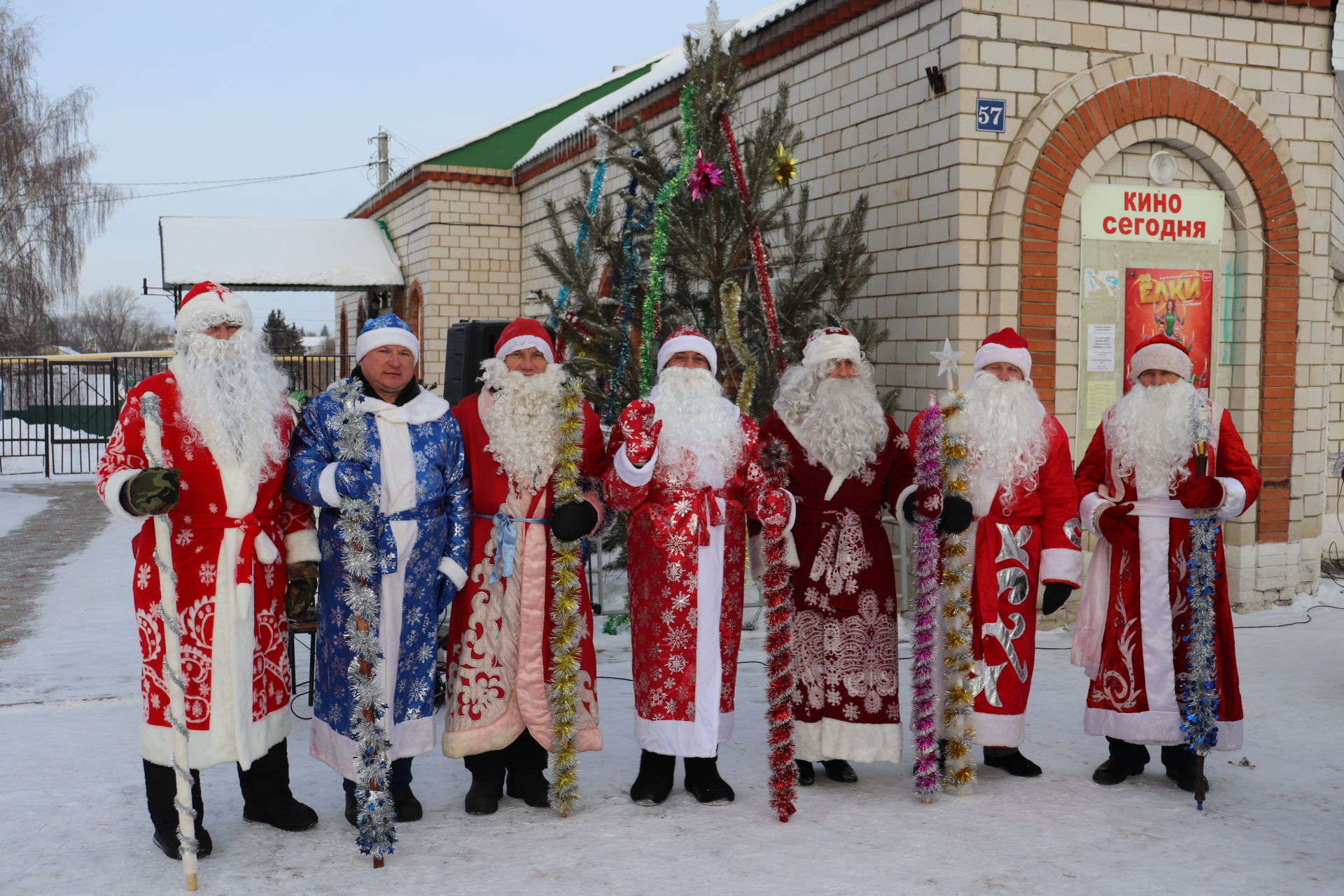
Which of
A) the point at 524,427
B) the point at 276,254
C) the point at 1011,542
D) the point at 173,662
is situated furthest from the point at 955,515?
the point at 276,254

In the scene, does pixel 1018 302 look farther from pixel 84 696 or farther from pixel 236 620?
pixel 84 696

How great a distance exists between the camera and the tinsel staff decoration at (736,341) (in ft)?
20.3

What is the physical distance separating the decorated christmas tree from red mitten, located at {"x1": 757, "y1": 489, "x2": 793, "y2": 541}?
7.45 feet

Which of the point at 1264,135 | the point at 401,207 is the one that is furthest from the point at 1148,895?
the point at 401,207

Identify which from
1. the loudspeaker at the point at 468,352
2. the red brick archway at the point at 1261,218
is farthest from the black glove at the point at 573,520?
the red brick archway at the point at 1261,218

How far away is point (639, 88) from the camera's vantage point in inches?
427

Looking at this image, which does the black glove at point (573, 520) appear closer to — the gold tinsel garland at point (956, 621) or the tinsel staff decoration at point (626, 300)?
the gold tinsel garland at point (956, 621)

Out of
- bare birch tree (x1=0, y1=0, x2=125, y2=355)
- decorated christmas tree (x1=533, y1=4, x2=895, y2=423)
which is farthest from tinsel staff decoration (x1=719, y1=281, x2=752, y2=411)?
bare birch tree (x1=0, y1=0, x2=125, y2=355)

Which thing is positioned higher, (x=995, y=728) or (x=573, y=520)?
(x=573, y=520)

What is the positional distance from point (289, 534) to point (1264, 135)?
6.61m

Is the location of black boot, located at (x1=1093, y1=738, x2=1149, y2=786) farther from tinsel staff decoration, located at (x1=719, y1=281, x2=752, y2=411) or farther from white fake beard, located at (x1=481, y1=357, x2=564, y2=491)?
tinsel staff decoration, located at (x1=719, y1=281, x2=752, y2=411)

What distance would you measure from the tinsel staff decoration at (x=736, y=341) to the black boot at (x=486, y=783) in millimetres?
2724

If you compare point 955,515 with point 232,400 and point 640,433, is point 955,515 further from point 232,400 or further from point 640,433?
point 232,400

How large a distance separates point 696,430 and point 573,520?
0.57 m
